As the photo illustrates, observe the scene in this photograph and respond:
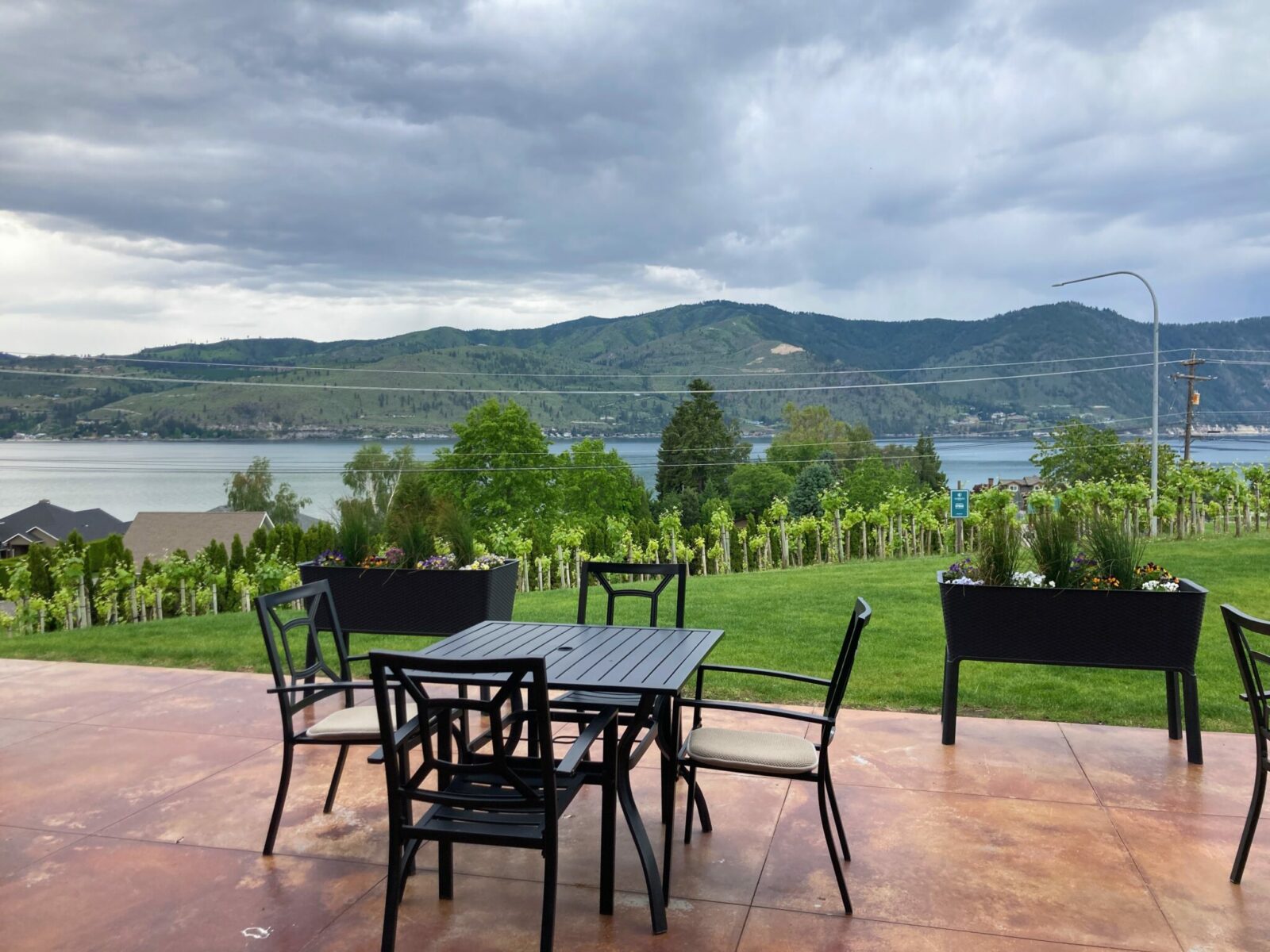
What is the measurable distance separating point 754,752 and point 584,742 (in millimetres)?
550

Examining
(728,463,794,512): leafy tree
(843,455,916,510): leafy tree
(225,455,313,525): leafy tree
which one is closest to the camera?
(843,455,916,510): leafy tree

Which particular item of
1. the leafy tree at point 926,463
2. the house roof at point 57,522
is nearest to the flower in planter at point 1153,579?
the leafy tree at point 926,463

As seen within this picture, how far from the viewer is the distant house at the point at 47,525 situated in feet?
151

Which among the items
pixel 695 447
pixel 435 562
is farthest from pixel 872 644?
pixel 695 447

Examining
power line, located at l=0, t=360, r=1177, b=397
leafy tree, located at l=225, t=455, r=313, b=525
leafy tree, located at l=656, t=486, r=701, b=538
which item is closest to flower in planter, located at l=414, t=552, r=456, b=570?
power line, located at l=0, t=360, r=1177, b=397

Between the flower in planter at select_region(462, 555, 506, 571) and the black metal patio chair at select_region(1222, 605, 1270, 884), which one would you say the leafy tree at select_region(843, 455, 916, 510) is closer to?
the flower in planter at select_region(462, 555, 506, 571)

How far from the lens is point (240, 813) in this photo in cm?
317

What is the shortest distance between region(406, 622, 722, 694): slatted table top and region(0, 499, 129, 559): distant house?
1881 inches

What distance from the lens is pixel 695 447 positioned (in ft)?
162

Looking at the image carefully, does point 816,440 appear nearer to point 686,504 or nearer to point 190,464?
point 686,504

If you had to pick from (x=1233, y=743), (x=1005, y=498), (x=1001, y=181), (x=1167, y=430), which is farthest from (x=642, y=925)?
(x=1167, y=430)

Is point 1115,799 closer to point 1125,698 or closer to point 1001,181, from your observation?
point 1125,698

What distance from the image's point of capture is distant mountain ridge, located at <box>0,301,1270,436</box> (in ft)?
125

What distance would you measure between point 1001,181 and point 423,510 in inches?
463
